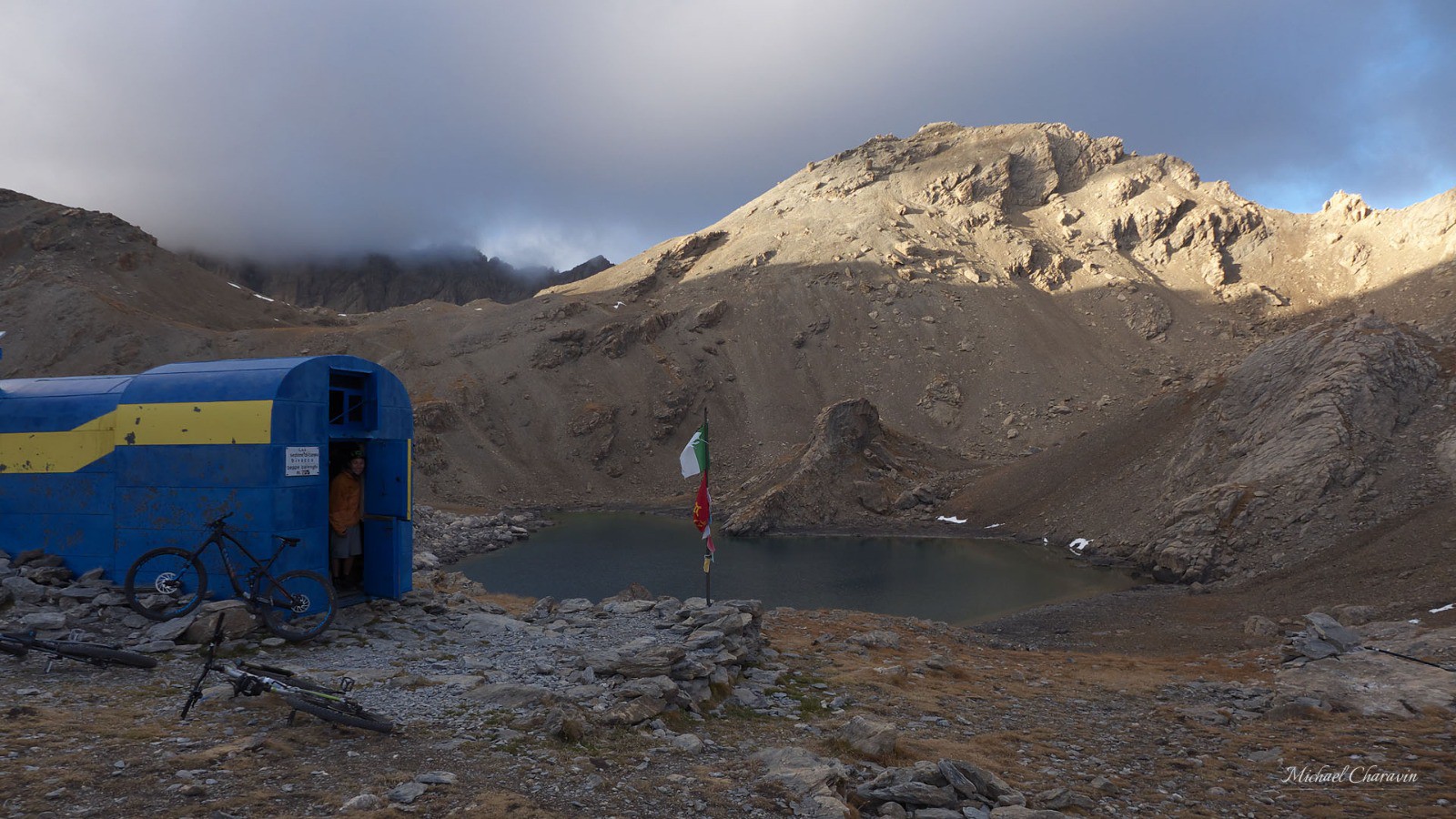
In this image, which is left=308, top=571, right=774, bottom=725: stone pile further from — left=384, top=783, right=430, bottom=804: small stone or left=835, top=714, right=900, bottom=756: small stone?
left=384, top=783, right=430, bottom=804: small stone

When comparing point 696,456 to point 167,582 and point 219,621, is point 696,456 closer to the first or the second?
point 219,621

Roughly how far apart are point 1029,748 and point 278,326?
354 ft

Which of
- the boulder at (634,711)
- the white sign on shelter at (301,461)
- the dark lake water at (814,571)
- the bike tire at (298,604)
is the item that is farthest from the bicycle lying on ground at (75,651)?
the dark lake water at (814,571)

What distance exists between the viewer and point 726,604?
54.2 feet

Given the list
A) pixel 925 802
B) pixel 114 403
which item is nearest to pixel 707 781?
pixel 925 802

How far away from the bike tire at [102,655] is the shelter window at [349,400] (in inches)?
208

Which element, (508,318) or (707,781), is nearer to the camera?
(707,781)

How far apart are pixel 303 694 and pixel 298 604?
4.92 m

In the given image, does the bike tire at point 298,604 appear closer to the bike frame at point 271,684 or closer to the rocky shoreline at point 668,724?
the rocky shoreline at point 668,724

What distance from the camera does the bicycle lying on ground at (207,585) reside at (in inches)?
511

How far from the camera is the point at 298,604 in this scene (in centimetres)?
1337

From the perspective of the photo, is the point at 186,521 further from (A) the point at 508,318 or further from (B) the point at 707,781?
(A) the point at 508,318

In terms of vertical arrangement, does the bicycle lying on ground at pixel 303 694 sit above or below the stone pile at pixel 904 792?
above

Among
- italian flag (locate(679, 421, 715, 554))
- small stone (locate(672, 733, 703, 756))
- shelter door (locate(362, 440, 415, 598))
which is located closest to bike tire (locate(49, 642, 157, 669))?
shelter door (locate(362, 440, 415, 598))
